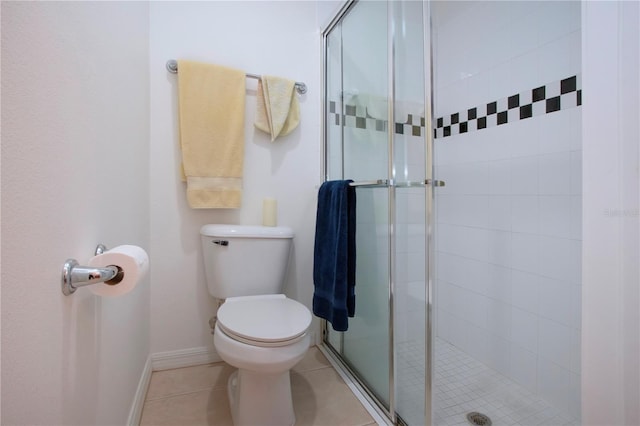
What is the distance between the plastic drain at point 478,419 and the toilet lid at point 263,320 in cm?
77

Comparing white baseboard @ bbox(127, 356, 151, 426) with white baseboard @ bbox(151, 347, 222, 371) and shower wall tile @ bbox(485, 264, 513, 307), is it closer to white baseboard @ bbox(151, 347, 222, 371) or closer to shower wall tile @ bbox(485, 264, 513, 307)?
white baseboard @ bbox(151, 347, 222, 371)

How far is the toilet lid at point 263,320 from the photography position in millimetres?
1021

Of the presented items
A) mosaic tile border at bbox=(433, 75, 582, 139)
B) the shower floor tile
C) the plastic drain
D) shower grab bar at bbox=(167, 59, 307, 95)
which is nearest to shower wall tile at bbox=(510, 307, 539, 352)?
the shower floor tile

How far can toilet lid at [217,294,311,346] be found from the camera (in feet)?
3.35

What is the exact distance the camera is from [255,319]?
115 cm

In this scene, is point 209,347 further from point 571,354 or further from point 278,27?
point 278,27

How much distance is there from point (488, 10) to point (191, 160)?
1737mm

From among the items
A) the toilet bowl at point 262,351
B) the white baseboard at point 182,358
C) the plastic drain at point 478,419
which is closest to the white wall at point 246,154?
the white baseboard at point 182,358

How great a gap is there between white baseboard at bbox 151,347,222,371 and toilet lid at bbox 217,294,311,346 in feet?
1.49

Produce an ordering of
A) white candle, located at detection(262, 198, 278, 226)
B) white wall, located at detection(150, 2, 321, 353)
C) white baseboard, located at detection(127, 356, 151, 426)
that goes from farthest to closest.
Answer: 1. white candle, located at detection(262, 198, 278, 226)
2. white wall, located at detection(150, 2, 321, 353)
3. white baseboard, located at detection(127, 356, 151, 426)

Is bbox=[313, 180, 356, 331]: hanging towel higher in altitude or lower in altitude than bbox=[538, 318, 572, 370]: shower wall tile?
higher

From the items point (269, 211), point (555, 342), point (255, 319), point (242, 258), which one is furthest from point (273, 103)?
point (555, 342)

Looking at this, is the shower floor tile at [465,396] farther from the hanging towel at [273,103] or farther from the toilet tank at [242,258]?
the hanging towel at [273,103]

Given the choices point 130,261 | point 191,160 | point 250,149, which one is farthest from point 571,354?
point 191,160
